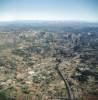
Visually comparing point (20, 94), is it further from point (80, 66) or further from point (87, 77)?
point (80, 66)

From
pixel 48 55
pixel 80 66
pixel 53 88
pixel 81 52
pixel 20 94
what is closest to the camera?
pixel 20 94

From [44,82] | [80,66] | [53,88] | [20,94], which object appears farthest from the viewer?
[80,66]

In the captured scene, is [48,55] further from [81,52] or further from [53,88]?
[53,88]

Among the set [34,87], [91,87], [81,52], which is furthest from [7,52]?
[91,87]

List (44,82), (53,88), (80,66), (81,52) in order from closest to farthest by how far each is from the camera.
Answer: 1. (53,88)
2. (44,82)
3. (80,66)
4. (81,52)

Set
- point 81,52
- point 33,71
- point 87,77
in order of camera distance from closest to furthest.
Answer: point 87,77, point 33,71, point 81,52

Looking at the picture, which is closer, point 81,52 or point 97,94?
point 97,94

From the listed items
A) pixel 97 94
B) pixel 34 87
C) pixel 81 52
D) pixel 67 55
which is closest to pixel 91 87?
pixel 97 94

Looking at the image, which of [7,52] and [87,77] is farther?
[7,52]
